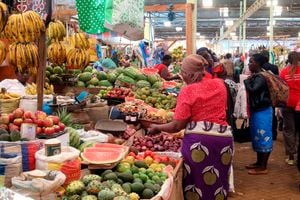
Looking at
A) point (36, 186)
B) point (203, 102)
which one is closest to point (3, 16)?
point (36, 186)

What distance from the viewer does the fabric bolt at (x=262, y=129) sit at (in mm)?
6453

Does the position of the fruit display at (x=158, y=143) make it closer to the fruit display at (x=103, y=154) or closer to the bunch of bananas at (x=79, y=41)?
the fruit display at (x=103, y=154)

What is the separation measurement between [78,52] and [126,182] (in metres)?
2.59

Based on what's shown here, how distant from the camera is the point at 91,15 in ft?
15.8

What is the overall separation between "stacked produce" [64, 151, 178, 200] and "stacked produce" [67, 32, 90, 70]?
1.82 metres

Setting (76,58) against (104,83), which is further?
(104,83)

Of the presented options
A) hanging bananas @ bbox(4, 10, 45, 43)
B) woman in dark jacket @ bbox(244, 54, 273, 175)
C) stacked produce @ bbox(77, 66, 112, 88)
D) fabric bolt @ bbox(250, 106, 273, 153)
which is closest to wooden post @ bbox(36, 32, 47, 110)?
hanging bananas @ bbox(4, 10, 45, 43)

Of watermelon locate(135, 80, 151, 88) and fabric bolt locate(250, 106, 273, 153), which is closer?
fabric bolt locate(250, 106, 273, 153)

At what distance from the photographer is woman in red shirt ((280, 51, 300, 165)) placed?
23.2 feet

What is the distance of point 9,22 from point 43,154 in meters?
1.36

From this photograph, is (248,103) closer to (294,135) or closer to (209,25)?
(294,135)

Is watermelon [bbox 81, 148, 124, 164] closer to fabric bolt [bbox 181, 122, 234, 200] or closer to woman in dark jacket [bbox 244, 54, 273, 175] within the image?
fabric bolt [bbox 181, 122, 234, 200]

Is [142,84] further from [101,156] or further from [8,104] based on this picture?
[101,156]

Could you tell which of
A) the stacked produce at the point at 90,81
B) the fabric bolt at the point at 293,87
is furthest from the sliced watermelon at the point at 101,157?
the fabric bolt at the point at 293,87
